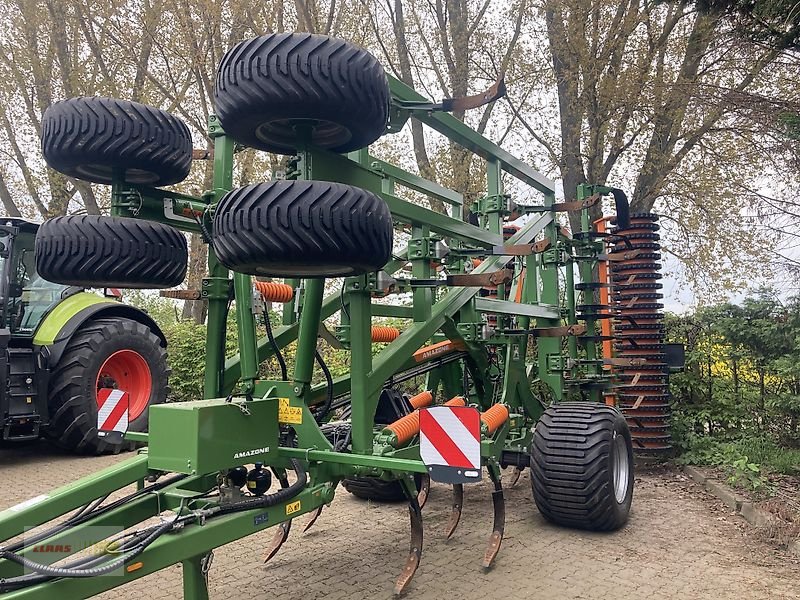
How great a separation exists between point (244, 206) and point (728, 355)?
18.6 ft

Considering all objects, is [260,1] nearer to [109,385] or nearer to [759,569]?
[109,385]

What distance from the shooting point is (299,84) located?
8.55 feet

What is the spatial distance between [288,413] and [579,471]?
206 centimetres

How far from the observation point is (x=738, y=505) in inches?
201

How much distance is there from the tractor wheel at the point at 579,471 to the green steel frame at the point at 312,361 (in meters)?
0.37

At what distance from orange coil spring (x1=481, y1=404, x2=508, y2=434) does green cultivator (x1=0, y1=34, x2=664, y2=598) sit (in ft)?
0.06

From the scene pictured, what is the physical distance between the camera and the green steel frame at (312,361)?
2.73m

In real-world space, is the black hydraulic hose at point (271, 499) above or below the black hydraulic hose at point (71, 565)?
above

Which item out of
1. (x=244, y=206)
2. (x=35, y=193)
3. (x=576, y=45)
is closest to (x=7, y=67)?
(x=35, y=193)

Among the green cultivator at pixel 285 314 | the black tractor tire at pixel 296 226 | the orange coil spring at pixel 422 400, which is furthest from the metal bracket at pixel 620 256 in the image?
the black tractor tire at pixel 296 226

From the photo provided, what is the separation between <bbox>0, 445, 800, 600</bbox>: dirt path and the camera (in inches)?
142

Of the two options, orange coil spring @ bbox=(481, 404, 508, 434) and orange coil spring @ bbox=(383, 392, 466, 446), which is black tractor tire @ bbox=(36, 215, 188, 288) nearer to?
orange coil spring @ bbox=(383, 392, 466, 446)

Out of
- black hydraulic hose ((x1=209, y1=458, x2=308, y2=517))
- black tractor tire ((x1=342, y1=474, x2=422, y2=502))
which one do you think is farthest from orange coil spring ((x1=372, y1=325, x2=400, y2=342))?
black hydraulic hose ((x1=209, y1=458, x2=308, y2=517))

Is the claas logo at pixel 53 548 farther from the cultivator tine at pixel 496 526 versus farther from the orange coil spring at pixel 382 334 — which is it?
the orange coil spring at pixel 382 334
